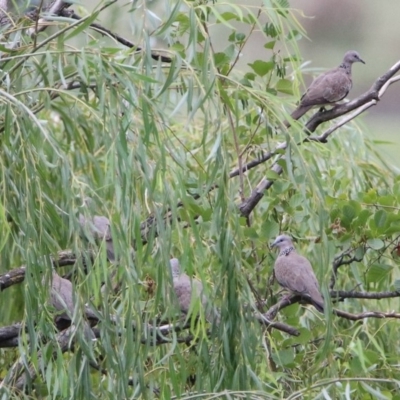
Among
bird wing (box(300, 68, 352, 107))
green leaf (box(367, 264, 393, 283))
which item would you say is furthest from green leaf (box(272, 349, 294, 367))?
bird wing (box(300, 68, 352, 107))

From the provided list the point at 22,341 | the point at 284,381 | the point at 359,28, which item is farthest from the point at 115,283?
the point at 359,28

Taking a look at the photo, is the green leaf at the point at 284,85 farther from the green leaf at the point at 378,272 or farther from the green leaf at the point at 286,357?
the green leaf at the point at 286,357

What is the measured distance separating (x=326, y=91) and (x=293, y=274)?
0.85 metres

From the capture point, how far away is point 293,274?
3.06m

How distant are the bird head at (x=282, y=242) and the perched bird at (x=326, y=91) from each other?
46 centimetres

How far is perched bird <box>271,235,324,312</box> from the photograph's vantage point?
301 centimetres

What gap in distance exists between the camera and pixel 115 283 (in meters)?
2.33

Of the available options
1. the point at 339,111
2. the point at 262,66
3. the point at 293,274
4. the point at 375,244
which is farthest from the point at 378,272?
the point at 262,66

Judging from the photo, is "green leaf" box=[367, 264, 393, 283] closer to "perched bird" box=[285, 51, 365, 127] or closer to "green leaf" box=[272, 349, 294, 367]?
"green leaf" box=[272, 349, 294, 367]

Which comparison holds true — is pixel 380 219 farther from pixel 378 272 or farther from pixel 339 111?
pixel 339 111

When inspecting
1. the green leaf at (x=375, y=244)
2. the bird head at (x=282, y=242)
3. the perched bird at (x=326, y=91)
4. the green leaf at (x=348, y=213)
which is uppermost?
the perched bird at (x=326, y=91)

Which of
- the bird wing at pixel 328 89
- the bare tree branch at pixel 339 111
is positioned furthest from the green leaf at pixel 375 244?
the bird wing at pixel 328 89

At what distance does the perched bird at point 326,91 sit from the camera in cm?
343

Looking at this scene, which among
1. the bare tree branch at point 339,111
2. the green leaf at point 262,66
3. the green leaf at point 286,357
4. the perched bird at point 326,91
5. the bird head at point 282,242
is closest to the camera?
the green leaf at point 286,357
